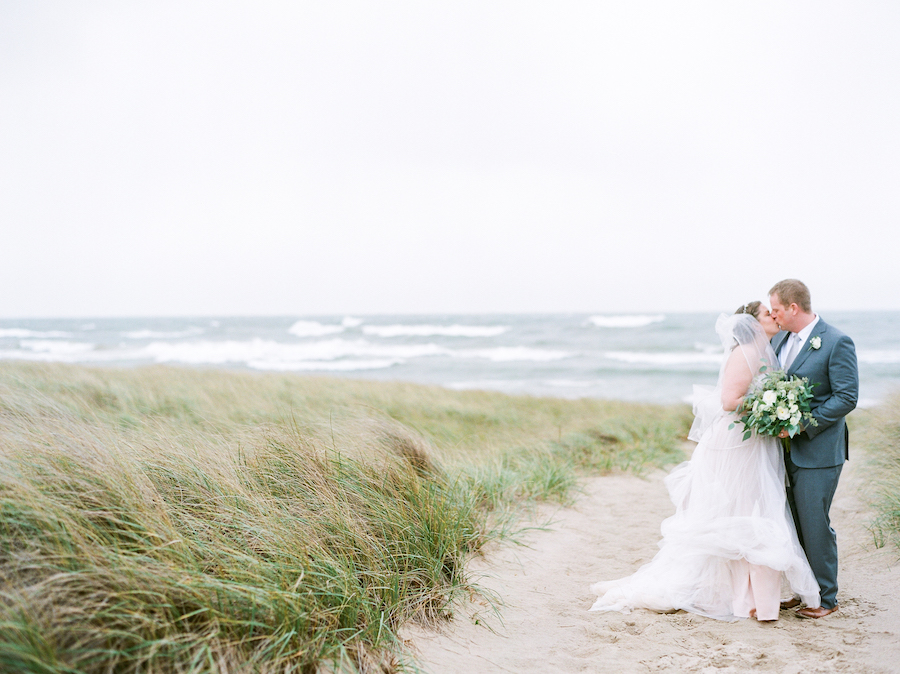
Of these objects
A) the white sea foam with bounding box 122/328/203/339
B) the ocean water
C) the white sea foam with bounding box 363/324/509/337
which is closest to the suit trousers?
the ocean water

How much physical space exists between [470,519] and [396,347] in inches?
1418

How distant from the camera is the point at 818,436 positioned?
12.8 feet

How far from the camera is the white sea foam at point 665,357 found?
1134 inches

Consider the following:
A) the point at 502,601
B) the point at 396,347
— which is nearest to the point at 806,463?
the point at 502,601

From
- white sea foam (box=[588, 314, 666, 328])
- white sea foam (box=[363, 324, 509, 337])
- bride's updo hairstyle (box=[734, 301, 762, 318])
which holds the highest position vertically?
bride's updo hairstyle (box=[734, 301, 762, 318])

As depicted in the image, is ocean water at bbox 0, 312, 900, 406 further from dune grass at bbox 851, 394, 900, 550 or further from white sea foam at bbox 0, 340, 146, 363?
dune grass at bbox 851, 394, 900, 550

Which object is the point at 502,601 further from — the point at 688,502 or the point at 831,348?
the point at 831,348

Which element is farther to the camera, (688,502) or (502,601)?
(688,502)

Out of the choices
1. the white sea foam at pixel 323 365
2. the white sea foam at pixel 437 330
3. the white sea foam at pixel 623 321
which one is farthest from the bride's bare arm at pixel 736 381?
the white sea foam at pixel 437 330

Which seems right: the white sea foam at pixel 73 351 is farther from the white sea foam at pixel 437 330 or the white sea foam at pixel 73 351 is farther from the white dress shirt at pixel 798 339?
the white dress shirt at pixel 798 339

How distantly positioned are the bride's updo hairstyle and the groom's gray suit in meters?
0.40

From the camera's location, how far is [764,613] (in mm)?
3859

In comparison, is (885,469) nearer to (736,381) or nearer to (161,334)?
(736,381)

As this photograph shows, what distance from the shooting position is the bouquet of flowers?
3.72 metres
